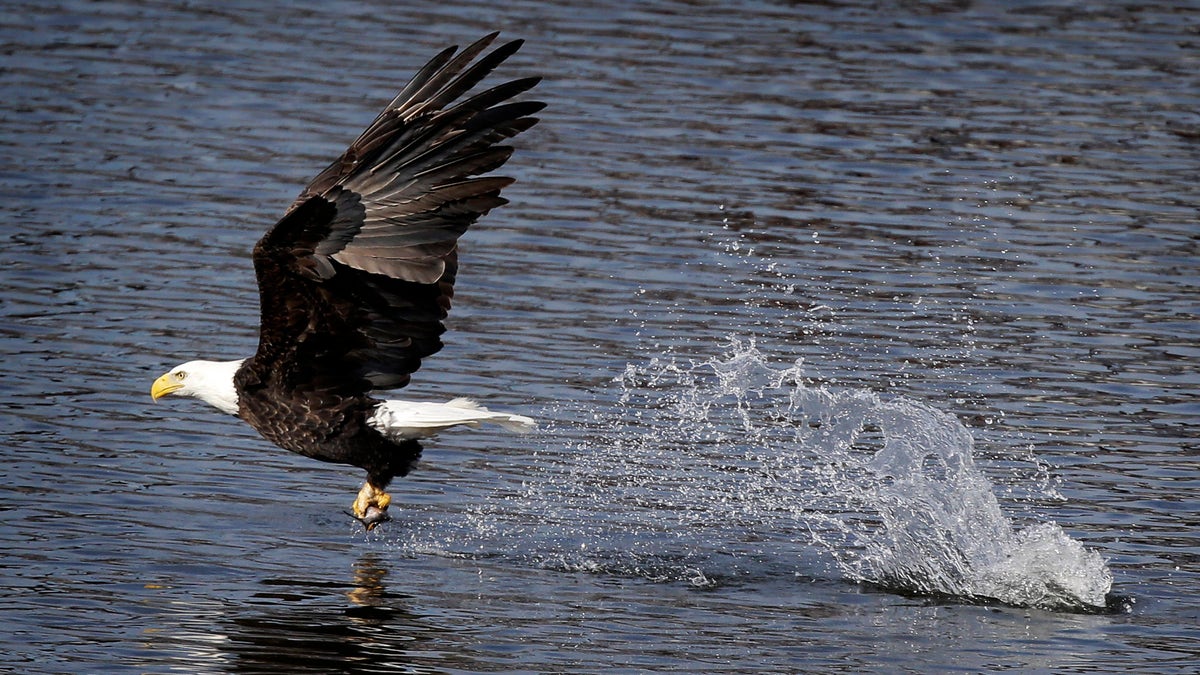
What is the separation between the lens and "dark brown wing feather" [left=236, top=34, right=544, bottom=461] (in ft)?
20.9

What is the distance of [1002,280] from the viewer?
35.1 feet

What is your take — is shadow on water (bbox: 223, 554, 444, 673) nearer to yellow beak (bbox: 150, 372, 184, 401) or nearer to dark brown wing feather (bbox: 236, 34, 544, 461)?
dark brown wing feather (bbox: 236, 34, 544, 461)

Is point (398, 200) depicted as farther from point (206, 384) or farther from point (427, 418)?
point (206, 384)

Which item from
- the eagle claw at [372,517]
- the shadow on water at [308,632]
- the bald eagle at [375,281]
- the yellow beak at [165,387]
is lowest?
the shadow on water at [308,632]

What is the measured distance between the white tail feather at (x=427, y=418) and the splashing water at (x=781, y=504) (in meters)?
0.48

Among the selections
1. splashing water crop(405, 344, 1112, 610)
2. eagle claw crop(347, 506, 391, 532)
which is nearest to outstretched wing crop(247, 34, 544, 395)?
eagle claw crop(347, 506, 391, 532)

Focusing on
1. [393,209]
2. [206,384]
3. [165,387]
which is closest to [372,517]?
[206,384]

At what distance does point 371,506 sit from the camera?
7242mm

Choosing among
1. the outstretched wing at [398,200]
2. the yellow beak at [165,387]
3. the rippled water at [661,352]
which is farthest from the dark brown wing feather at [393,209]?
the rippled water at [661,352]

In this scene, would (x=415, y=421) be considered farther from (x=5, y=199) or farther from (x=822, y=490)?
(x=5, y=199)

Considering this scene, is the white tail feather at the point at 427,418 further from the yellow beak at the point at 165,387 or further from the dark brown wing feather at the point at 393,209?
the yellow beak at the point at 165,387

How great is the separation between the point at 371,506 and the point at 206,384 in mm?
735

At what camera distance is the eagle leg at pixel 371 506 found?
7.21 metres

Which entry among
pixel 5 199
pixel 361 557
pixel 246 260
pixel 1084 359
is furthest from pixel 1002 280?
pixel 5 199
